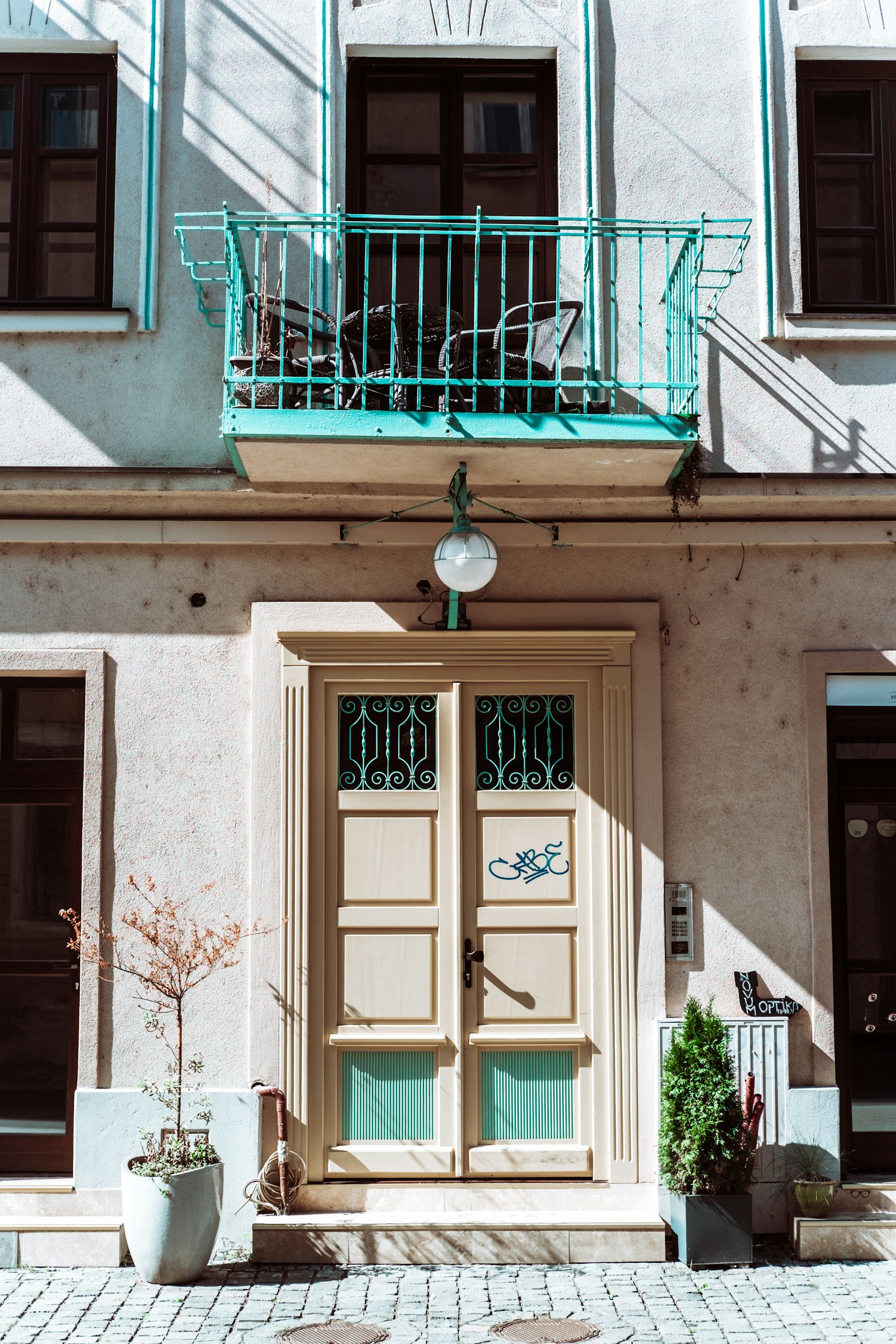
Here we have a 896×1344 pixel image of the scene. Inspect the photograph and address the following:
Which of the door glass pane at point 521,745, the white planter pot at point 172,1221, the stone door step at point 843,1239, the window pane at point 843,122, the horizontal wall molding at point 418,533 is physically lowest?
the stone door step at point 843,1239

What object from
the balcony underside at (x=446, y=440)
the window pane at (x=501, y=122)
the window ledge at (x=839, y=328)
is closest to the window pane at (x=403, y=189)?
the window pane at (x=501, y=122)

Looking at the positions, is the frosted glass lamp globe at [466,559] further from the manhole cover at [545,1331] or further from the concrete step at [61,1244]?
the concrete step at [61,1244]

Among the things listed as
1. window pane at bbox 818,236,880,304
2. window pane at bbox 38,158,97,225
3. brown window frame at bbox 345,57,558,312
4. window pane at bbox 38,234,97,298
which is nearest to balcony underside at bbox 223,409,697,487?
brown window frame at bbox 345,57,558,312

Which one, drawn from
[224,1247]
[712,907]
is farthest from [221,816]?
[712,907]

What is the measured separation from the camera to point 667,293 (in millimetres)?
7312

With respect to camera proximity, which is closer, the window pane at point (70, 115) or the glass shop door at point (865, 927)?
the glass shop door at point (865, 927)

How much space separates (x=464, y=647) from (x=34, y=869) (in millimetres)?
2793

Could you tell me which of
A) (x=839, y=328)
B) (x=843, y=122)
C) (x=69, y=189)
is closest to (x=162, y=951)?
(x=69, y=189)

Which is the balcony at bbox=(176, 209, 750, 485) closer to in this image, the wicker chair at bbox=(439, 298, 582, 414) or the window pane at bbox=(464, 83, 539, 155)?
the wicker chair at bbox=(439, 298, 582, 414)

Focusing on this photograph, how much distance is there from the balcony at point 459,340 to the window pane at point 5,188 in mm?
1046

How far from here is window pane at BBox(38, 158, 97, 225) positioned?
775cm

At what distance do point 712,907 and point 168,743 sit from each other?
126 inches

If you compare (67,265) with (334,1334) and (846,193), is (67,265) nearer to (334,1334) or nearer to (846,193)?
(846,193)

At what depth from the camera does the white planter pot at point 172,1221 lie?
21.3ft
